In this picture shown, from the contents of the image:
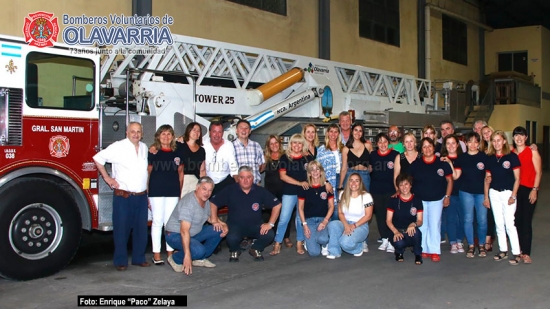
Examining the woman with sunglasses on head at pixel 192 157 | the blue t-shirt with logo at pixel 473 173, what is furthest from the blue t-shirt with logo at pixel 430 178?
the woman with sunglasses on head at pixel 192 157

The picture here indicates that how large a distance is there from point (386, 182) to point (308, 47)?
10.1m

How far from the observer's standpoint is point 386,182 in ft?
25.8

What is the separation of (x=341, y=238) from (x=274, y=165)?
143cm

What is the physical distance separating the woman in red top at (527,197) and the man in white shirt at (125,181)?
4.64m

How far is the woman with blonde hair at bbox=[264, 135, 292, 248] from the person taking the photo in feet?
26.3

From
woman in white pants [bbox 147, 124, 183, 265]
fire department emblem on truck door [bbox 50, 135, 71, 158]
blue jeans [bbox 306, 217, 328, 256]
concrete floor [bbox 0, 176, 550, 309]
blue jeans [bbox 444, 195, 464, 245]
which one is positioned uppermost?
fire department emblem on truck door [bbox 50, 135, 71, 158]

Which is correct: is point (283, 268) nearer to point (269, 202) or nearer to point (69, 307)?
point (269, 202)

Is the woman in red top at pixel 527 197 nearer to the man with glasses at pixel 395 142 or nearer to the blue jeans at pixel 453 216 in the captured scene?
the blue jeans at pixel 453 216

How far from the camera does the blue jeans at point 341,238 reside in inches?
291

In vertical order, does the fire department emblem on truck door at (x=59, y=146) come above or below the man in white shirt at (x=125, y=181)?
above

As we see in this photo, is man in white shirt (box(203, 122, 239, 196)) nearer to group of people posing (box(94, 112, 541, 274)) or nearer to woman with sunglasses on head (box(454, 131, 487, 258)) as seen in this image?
group of people posing (box(94, 112, 541, 274))

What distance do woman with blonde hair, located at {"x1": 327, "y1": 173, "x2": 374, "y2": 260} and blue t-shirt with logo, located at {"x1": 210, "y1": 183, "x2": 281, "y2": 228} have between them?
0.95 m

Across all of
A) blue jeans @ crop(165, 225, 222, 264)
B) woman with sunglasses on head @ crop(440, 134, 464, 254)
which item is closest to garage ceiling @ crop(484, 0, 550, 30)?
woman with sunglasses on head @ crop(440, 134, 464, 254)

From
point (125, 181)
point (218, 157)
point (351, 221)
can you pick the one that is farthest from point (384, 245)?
point (125, 181)
